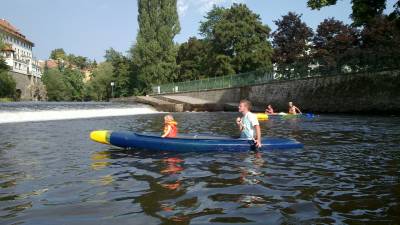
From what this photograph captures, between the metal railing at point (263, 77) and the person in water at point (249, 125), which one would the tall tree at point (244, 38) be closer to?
the metal railing at point (263, 77)

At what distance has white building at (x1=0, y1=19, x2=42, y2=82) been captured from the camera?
8956 centimetres

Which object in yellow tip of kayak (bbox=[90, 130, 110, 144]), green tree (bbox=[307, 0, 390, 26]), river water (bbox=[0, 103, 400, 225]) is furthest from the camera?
green tree (bbox=[307, 0, 390, 26])

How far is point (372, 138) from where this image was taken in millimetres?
13516

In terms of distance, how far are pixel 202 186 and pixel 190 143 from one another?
3865 mm

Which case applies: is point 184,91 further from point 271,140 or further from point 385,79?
point 271,140

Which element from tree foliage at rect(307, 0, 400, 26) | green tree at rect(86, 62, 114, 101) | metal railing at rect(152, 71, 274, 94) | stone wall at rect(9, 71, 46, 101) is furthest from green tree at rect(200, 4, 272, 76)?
stone wall at rect(9, 71, 46, 101)

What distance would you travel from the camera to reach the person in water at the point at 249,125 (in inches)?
401

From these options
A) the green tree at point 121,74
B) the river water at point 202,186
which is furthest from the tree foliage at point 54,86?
the river water at point 202,186

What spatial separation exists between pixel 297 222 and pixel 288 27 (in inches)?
1677

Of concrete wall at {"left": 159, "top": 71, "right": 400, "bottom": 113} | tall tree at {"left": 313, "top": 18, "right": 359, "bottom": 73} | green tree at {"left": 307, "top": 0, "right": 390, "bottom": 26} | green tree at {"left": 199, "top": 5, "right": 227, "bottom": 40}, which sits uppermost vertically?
green tree at {"left": 199, "top": 5, "right": 227, "bottom": 40}

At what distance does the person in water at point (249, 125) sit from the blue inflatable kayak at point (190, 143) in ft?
0.68

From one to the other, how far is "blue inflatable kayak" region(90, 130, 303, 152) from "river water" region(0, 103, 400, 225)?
0.24 meters

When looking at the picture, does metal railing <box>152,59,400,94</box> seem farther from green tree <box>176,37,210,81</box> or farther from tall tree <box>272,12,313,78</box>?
green tree <box>176,37,210,81</box>

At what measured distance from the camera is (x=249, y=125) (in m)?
10.6
